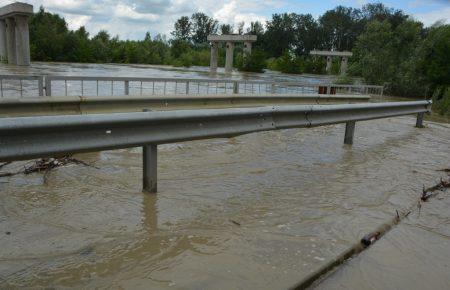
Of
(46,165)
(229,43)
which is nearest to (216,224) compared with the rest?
(46,165)

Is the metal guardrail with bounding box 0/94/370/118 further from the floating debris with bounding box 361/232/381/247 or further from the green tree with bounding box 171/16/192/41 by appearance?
the green tree with bounding box 171/16/192/41

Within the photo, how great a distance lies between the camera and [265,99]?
1264 centimetres

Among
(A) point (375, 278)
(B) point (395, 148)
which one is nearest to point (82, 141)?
(A) point (375, 278)

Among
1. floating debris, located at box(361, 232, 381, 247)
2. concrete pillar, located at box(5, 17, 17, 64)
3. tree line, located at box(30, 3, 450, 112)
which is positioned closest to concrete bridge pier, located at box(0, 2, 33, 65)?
concrete pillar, located at box(5, 17, 17, 64)

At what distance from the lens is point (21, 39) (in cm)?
3497

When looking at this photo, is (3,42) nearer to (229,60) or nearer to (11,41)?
(11,41)

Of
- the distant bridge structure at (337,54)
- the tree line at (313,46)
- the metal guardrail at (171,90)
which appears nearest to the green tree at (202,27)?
the tree line at (313,46)

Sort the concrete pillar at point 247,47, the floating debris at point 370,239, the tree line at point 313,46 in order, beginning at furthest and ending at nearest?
the concrete pillar at point 247,47
the tree line at point 313,46
the floating debris at point 370,239

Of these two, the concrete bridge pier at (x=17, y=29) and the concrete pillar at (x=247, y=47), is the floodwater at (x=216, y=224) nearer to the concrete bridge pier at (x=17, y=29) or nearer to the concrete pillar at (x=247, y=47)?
the concrete bridge pier at (x=17, y=29)

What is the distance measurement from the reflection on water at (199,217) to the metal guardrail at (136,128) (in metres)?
0.62

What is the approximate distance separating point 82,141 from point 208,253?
1278 millimetres

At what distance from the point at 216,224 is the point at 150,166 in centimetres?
101

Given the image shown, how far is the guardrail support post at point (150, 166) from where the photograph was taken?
432cm

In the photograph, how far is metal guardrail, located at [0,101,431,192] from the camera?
9.74ft
